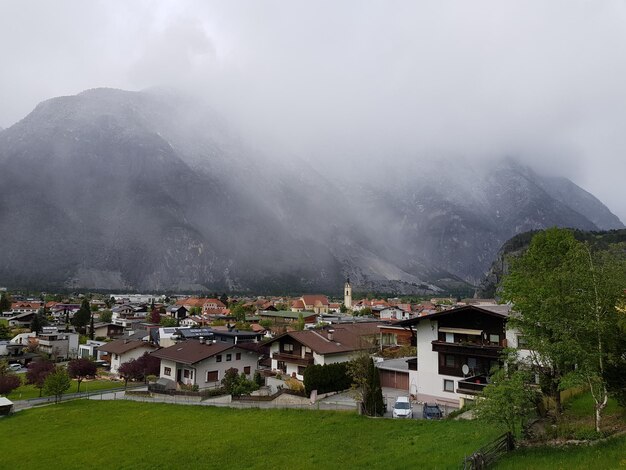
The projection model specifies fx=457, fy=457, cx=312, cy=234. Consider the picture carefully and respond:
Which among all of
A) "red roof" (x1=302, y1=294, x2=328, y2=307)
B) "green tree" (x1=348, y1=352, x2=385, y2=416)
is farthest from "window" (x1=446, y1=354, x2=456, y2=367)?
"red roof" (x1=302, y1=294, x2=328, y2=307)

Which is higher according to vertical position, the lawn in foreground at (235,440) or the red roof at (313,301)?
the red roof at (313,301)

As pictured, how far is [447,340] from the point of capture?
35625 millimetres

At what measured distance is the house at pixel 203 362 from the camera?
157 ft

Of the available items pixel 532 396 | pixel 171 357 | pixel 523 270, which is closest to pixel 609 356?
pixel 532 396

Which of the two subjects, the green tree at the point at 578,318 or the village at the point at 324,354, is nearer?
the green tree at the point at 578,318

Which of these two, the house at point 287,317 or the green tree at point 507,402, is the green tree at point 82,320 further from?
the green tree at point 507,402

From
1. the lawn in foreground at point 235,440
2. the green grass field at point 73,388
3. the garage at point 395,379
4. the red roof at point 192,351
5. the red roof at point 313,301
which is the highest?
the red roof at point 313,301

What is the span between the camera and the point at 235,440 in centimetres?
2530

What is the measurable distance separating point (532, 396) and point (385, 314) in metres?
104

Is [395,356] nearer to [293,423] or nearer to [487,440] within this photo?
[293,423]

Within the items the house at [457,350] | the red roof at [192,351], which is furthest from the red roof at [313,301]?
the house at [457,350]

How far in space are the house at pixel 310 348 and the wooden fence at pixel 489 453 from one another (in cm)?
2636

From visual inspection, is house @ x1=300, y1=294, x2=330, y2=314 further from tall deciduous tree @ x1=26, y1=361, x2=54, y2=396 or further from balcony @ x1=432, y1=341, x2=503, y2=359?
balcony @ x1=432, y1=341, x2=503, y2=359

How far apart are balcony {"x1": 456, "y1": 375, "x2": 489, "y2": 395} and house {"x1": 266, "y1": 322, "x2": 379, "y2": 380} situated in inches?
468
